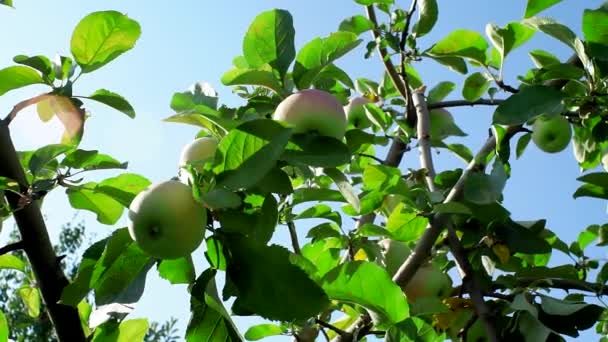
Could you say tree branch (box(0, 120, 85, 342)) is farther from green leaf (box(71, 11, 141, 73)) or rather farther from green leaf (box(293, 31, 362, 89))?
green leaf (box(293, 31, 362, 89))

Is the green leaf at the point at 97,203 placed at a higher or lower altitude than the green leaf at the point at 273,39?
lower

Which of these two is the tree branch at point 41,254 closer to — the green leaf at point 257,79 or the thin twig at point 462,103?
the green leaf at point 257,79

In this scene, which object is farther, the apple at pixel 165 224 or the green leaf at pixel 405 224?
the green leaf at pixel 405 224

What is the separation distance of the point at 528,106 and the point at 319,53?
0.40 m

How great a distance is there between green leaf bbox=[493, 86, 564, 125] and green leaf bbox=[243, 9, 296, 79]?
1.31ft

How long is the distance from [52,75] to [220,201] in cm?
62

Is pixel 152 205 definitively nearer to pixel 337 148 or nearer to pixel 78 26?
pixel 337 148

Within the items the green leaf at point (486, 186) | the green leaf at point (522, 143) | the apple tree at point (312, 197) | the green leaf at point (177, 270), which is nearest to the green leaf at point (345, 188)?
the apple tree at point (312, 197)

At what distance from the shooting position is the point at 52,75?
1.30 meters

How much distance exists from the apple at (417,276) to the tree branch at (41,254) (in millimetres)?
715

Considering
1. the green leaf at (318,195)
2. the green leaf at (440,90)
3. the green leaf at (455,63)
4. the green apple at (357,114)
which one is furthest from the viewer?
the green leaf at (440,90)

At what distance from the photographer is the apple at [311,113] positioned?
3.40ft

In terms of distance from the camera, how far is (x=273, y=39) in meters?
1.16

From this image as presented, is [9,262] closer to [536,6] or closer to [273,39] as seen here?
[273,39]
